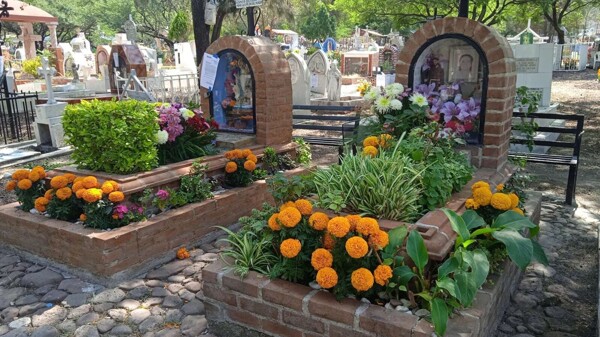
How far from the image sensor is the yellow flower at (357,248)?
2488 millimetres

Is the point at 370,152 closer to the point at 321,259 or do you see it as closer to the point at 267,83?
the point at 321,259

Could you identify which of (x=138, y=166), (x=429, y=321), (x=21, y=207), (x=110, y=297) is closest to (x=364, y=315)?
(x=429, y=321)

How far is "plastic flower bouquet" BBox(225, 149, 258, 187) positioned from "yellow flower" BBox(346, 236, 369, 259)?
103 inches

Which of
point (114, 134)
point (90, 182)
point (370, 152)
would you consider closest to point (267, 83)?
point (114, 134)

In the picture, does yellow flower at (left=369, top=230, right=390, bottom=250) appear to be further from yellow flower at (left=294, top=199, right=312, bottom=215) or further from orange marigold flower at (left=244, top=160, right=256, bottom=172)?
orange marigold flower at (left=244, top=160, right=256, bottom=172)

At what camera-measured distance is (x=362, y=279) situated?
2.46 metres

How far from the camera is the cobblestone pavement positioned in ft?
10.3

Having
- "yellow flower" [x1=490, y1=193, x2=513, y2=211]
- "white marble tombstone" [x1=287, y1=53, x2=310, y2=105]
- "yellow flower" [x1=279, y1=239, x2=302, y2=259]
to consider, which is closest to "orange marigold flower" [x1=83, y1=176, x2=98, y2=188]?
"yellow flower" [x1=279, y1=239, x2=302, y2=259]

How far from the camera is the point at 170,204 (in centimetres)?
438

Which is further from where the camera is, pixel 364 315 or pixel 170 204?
pixel 170 204

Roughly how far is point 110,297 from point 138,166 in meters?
1.31

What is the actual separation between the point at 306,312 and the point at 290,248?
35 centimetres

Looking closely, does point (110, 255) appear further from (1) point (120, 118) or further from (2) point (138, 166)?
(1) point (120, 118)

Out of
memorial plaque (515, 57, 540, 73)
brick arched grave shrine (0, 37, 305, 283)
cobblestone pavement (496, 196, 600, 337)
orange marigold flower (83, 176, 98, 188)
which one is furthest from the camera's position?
memorial plaque (515, 57, 540, 73)
